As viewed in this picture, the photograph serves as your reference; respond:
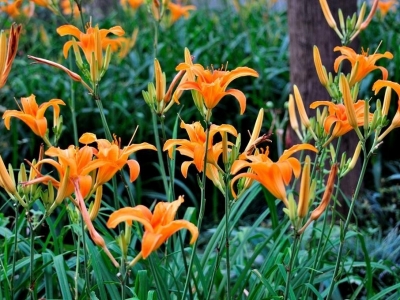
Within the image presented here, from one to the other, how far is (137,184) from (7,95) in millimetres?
1449

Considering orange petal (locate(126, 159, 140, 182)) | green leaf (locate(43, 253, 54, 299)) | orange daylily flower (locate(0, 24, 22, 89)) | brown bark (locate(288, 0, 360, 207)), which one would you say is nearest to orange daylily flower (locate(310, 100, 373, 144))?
orange petal (locate(126, 159, 140, 182))

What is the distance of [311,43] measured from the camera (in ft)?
12.6

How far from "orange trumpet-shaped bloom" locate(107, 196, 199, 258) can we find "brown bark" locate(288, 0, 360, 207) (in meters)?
2.64

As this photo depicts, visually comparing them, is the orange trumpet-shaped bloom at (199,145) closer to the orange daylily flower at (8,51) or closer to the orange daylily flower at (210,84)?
the orange daylily flower at (210,84)

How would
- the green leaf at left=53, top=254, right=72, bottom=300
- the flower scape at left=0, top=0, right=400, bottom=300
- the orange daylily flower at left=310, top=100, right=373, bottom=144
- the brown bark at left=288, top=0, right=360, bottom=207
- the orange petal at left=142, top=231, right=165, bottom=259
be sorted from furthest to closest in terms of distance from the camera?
the brown bark at left=288, top=0, right=360, bottom=207 < the green leaf at left=53, top=254, right=72, bottom=300 < the orange daylily flower at left=310, top=100, right=373, bottom=144 < the flower scape at left=0, top=0, right=400, bottom=300 < the orange petal at left=142, top=231, right=165, bottom=259

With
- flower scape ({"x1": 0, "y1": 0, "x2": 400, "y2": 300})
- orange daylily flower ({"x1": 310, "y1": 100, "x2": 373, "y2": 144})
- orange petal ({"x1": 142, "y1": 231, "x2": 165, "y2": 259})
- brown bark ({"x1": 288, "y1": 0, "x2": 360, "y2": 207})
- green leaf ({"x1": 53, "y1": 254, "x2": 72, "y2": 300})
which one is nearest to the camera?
orange petal ({"x1": 142, "y1": 231, "x2": 165, "y2": 259})

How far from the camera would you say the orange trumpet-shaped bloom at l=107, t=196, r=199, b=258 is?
3.91ft

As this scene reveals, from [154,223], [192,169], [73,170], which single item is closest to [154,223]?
[154,223]

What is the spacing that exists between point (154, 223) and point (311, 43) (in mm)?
2804

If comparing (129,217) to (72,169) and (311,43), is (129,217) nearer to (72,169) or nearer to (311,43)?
(72,169)

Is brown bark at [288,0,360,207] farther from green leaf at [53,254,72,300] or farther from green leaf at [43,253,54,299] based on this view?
green leaf at [53,254,72,300]

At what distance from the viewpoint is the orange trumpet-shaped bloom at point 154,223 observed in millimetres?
1192

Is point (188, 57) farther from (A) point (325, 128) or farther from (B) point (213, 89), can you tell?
(A) point (325, 128)

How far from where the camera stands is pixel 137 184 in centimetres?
423
